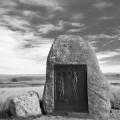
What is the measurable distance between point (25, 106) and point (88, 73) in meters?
3.39

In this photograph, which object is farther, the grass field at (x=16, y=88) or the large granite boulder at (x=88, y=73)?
the grass field at (x=16, y=88)

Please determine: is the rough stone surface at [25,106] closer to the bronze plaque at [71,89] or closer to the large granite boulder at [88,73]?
the large granite boulder at [88,73]

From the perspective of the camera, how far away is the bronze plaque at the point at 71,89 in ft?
37.7

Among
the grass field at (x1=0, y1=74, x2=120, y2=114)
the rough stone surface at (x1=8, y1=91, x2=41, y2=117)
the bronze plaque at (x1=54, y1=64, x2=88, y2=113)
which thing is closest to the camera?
the rough stone surface at (x1=8, y1=91, x2=41, y2=117)

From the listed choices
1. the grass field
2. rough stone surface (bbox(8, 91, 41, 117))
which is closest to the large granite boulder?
rough stone surface (bbox(8, 91, 41, 117))

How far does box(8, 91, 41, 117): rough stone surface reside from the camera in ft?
37.1

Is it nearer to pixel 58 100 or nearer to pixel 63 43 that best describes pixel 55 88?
pixel 58 100

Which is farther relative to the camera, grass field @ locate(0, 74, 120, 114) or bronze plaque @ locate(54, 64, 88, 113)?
grass field @ locate(0, 74, 120, 114)

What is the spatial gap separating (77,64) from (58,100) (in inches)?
77.4

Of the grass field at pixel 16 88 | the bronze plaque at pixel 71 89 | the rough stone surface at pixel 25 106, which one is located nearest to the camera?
the rough stone surface at pixel 25 106

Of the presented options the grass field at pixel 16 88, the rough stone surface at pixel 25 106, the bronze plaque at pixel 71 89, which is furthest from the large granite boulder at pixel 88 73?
the grass field at pixel 16 88

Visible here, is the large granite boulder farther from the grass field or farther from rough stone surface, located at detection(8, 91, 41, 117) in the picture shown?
the grass field

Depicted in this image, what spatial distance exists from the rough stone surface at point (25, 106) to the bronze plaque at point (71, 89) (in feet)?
3.24

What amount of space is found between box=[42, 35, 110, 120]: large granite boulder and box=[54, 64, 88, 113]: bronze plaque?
0.20 metres
